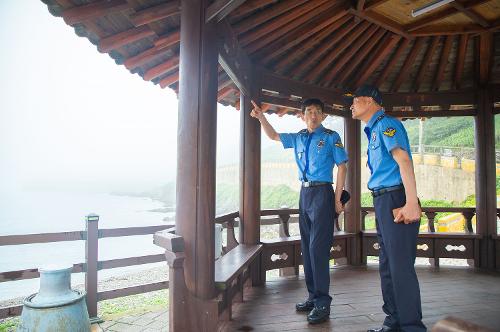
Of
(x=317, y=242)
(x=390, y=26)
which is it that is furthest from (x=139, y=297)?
(x=390, y=26)

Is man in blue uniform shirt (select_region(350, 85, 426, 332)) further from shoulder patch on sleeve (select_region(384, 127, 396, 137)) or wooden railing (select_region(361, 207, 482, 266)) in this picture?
wooden railing (select_region(361, 207, 482, 266))

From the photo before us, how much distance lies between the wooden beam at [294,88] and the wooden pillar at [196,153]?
6.28ft

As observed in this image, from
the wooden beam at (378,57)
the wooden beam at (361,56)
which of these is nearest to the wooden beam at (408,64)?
the wooden beam at (378,57)

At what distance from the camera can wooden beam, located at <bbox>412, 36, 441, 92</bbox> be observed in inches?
170

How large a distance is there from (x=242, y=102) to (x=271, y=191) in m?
23.3

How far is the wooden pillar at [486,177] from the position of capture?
498 centimetres

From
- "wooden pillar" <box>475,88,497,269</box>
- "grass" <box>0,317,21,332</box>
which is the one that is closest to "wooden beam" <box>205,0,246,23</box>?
"wooden pillar" <box>475,88,497,269</box>

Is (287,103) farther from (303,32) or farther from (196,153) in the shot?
(196,153)

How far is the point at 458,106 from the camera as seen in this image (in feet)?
17.5

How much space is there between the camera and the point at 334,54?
4273 millimetres

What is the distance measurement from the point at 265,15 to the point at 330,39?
1172mm

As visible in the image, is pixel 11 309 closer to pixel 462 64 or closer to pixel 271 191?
pixel 462 64

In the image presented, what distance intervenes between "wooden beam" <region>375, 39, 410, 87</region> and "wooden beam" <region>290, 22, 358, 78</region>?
2.94 ft

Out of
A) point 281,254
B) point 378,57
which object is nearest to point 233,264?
point 281,254
